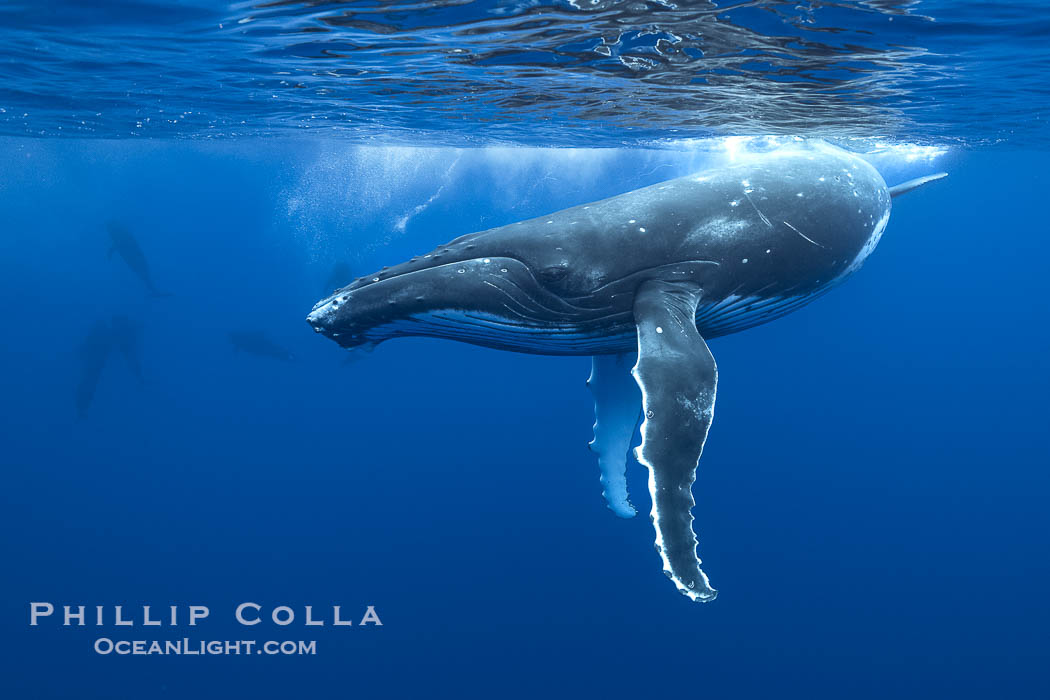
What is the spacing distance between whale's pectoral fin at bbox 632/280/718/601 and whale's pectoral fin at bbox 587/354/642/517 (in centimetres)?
307

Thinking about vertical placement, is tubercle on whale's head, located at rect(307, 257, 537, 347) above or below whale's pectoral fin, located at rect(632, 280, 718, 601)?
above

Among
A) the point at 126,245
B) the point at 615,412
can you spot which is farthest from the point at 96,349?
the point at 615,412

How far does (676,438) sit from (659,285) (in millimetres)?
1714

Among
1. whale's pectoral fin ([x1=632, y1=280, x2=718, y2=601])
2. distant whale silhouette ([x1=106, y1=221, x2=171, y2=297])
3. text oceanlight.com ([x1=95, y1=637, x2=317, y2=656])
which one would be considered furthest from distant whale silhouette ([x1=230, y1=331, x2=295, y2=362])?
whale's pectoral fin ([x1=632, y1=280, x2=718, y2=601])

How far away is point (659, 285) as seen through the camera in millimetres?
5633

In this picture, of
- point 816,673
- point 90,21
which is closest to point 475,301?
point 90,21

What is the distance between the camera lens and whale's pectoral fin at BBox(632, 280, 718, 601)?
4.32 metres

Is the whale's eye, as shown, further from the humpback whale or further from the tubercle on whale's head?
the tubercle on whale's head

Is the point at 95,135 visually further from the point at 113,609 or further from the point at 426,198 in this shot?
the point at 426,198

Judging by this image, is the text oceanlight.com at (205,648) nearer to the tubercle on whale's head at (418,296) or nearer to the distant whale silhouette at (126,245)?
the distant whale silhouette at (126,245)

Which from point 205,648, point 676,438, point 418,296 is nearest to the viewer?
point 676,438

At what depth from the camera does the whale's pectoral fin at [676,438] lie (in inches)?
170

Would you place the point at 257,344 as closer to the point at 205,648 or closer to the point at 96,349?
the point at 96,349

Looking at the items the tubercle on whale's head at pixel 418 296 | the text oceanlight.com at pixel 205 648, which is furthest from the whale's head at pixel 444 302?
the text oceanlight.com at pixel 205 648
